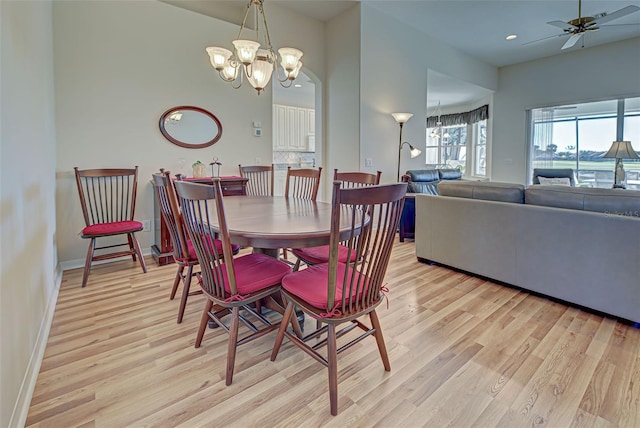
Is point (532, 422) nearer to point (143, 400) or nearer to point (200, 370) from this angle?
point (200, 370)

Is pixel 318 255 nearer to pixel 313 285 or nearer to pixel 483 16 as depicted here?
pixel 313 285

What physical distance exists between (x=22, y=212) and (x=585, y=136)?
792 cm

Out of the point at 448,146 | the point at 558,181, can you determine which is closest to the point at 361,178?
the point at 558,181

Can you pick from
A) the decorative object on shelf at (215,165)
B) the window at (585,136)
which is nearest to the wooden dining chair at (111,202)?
the decorative object on shelf at (215,165)

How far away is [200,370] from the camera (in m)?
1.68

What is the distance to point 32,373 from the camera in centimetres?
155

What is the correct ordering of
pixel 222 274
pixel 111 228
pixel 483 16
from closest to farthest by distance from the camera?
1. pixel 222 274
2. pixel 111 228
3. pixel 483 16

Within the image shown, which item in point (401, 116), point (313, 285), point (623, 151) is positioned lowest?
point (313, 285)

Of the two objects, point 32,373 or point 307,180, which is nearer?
point 32,373

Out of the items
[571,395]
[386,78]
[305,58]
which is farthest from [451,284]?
[305,58]

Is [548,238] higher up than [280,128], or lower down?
lower down

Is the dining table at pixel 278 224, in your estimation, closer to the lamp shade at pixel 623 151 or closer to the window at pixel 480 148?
the lamp shade at pixel 623 151

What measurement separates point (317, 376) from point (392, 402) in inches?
14.9

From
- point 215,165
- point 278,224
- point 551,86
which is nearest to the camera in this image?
point 278,224
